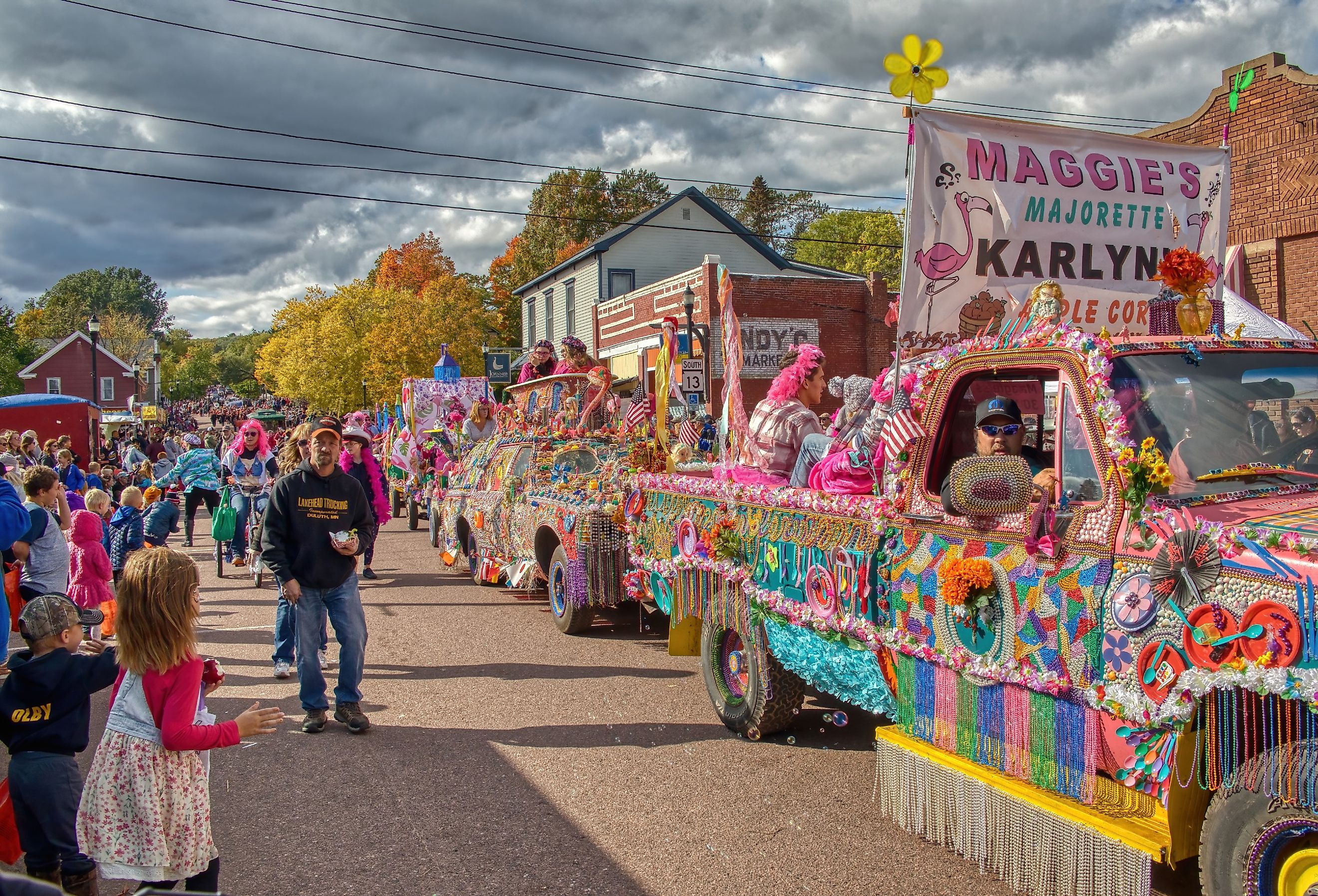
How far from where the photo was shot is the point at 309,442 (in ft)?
22.1

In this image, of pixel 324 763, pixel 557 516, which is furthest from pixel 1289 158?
pixel 324 763

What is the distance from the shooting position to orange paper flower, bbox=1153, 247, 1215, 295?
4164mm

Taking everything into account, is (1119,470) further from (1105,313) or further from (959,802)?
(1105,313)

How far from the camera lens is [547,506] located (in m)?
9.15

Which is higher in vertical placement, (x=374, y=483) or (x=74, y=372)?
(x=74, y=372)

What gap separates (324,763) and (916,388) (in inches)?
162

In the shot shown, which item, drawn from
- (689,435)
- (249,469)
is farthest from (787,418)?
(249,469)

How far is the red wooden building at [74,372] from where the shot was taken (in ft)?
223

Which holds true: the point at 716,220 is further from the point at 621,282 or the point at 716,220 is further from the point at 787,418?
the point at 787,418

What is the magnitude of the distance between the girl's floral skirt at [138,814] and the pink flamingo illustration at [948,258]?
3.89 meters

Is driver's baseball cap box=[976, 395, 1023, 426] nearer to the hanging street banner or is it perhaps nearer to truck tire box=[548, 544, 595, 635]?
the hanging street banner

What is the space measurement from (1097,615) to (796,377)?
3595mm

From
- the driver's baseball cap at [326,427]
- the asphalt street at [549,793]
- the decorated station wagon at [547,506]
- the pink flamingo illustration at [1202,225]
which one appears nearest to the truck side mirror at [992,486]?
the asphalt street at [549,793]

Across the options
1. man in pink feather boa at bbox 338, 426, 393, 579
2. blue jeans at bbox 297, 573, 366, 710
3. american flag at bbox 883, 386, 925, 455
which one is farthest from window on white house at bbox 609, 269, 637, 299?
american flag at bbox 883, 386, 925, 455
